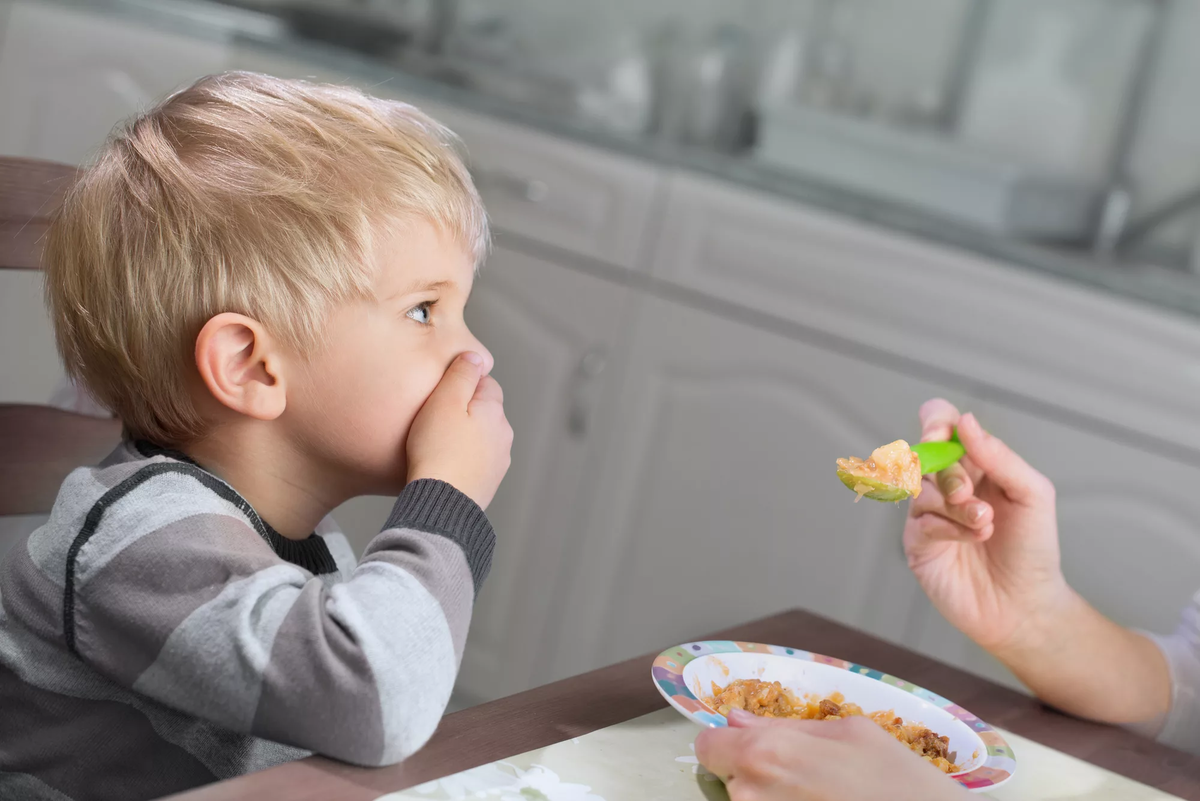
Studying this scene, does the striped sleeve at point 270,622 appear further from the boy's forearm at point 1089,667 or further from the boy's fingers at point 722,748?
the boy's forearm at point 1089,667

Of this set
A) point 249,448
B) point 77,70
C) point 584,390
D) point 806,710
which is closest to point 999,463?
point 806,710

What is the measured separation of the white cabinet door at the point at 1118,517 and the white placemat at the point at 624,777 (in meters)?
0.94

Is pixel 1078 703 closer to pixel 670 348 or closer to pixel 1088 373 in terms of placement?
pixel 1088 373

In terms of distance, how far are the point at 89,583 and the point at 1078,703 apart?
2.20ft

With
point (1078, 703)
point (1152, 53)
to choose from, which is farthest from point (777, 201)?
point (1078, 703)

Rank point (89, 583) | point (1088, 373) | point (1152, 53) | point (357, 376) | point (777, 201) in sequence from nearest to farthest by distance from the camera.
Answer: point (89, 583)
point (357, 376)
point (1088, 373)
point (777, 201)
point (1152, 53)

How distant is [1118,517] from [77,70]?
1.81 metres

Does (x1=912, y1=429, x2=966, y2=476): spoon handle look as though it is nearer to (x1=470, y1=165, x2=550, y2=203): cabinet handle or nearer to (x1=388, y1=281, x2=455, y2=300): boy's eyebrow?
(x1=388, y1=281, x2=455, y2=300): boy's eyebrow

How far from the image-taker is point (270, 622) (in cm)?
68

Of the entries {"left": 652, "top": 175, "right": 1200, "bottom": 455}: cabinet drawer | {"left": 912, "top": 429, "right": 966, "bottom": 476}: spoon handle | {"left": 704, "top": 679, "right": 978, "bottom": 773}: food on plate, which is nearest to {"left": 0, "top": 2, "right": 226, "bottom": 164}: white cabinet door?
{"left": 652, "top": 175, "right": 1200, "bottom": 455}: cabinet drawer

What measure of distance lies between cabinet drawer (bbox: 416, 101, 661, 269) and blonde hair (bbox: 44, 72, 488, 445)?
112 centimetres

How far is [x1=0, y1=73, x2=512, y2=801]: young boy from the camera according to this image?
686mm

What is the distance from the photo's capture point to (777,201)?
191 centimetres

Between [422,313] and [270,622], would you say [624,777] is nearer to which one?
[270,622]
